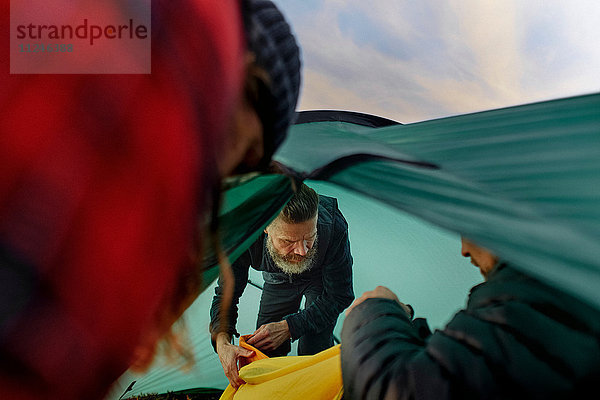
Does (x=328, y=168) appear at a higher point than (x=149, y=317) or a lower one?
higher

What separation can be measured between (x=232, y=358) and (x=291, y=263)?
450mm

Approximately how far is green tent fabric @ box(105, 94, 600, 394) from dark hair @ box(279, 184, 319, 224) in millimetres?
281

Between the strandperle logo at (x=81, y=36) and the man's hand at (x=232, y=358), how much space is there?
134 centimetres

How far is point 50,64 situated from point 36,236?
0.41 ft

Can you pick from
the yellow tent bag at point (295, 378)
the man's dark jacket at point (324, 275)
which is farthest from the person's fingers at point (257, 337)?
the yellow tent bag at point (295, 378)

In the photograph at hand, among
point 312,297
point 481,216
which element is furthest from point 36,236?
point 312,297

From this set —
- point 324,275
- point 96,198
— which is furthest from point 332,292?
point 96,198

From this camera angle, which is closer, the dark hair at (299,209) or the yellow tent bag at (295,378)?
the yellow tent bag at (295,378)

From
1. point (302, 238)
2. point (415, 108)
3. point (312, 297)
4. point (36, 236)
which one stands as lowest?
point (312, 297)

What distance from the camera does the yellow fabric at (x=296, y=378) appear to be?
116 cm

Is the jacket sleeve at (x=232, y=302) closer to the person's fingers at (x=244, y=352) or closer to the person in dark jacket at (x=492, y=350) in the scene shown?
the person's fingers at (x=244, y=352)

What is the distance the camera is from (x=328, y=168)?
76 cm

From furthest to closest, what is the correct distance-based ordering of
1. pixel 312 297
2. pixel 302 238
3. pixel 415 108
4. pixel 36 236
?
pixel 415 108 < pixel 312 297 < pixel 302 238 < pixel 36 236

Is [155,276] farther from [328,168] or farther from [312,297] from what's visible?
[312,297]
